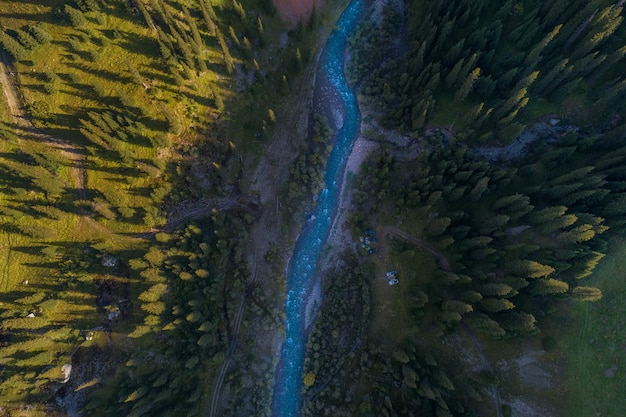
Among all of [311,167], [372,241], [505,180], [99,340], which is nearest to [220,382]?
[99,340]

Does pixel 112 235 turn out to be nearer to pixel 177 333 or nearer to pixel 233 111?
pixel 177 333

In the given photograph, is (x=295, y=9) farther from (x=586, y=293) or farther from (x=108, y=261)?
(x=586, y=293)

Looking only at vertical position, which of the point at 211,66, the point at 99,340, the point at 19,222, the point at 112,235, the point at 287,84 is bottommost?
the point at 99,340

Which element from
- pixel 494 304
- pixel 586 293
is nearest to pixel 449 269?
pixel 494 304

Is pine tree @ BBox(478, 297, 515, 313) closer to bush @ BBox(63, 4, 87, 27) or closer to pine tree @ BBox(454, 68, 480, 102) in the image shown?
pine tree @ BBox(454, 68, 480, 102)

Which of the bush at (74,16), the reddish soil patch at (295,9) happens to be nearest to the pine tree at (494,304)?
the reddish soil patch at (295,9)

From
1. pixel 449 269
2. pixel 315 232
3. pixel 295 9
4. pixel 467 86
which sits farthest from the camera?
pixel 295 9
